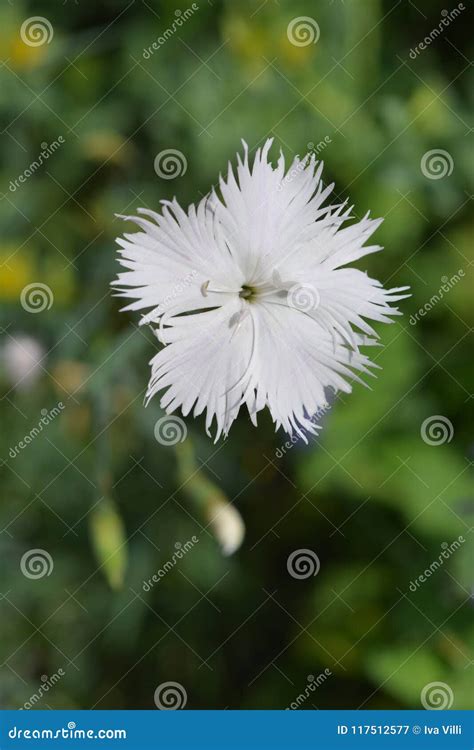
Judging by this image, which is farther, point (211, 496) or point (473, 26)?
point (473, 26)

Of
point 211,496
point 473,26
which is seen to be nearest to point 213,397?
point 211,496
